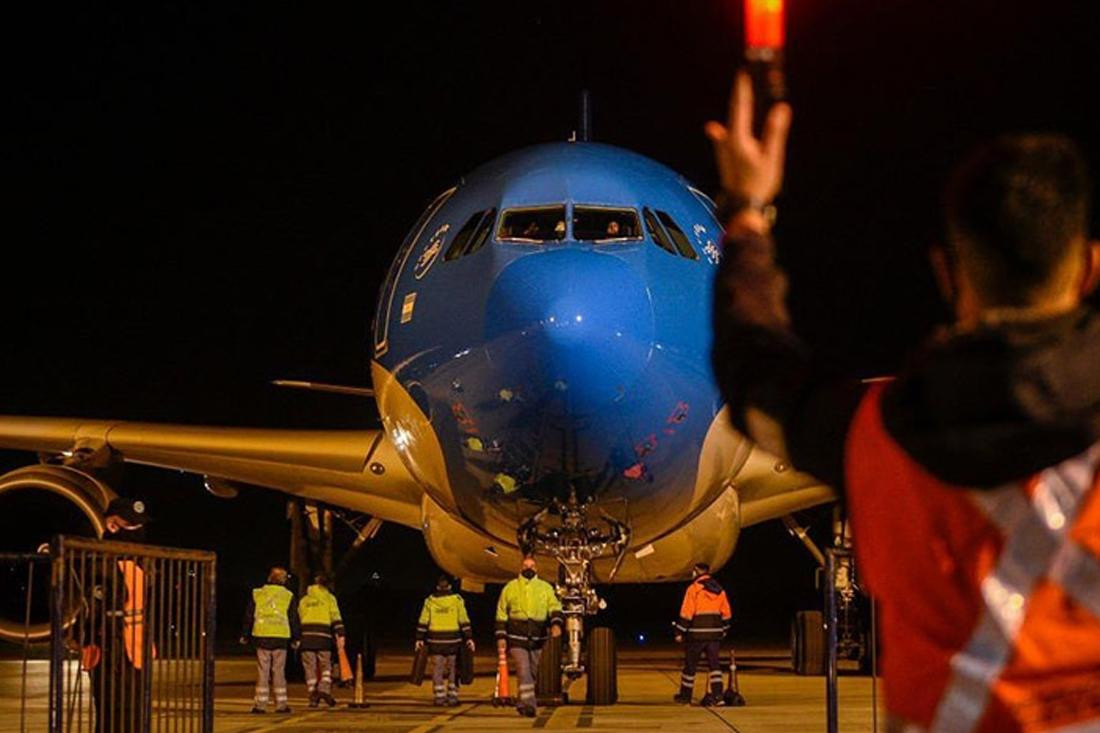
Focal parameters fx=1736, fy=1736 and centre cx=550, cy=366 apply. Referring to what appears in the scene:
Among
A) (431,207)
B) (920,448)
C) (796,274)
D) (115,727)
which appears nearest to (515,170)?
(431,207)

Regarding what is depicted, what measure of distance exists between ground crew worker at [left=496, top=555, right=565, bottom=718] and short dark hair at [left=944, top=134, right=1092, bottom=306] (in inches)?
449

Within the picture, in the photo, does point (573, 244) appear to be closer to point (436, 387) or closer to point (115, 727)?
point (436, 387)

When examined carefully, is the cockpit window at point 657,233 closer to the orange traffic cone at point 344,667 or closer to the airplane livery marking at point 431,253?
the airplane livery marking at point 431,253

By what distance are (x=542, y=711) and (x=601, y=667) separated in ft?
2.26

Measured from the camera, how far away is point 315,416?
1665 inches

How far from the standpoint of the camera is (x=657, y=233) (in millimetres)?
11109

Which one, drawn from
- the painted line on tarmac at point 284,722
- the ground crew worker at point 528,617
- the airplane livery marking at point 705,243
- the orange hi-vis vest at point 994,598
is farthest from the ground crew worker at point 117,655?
the orange hi-vis vest at point 994,598

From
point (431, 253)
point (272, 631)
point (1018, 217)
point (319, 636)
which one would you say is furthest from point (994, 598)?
point (319, 636)

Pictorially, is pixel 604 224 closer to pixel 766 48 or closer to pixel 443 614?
pixel 443 614

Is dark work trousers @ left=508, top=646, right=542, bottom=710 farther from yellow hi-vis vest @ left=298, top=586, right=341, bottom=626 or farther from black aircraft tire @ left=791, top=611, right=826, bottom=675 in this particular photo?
black aircraft tire @ left=791, top=611, right=826, bottom=675

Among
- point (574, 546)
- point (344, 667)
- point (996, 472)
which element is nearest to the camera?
point (996, 472)

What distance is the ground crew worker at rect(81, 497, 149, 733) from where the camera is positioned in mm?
7941

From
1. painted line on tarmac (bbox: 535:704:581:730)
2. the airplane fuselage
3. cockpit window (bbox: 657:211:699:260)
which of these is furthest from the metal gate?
cockpit window (bbox: 657:211:699:260)

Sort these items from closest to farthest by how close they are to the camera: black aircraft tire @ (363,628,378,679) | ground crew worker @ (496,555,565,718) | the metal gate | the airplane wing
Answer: the metal gate, ground crew worker @ (496,555,565,718), the airplane wing, black aircraft tire @ (363,628,378,679)
